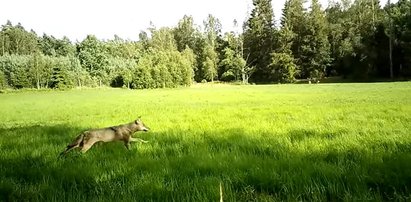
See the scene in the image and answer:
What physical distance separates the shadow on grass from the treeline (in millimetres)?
64772

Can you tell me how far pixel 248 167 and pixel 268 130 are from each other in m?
4.69

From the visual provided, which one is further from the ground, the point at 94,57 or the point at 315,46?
the point at 94,57

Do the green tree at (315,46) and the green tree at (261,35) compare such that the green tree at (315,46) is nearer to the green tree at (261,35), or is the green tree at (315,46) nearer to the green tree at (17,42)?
the green tree at (261,35)

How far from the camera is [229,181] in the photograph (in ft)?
17.3

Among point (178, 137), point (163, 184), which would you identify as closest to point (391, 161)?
point (163, 184)

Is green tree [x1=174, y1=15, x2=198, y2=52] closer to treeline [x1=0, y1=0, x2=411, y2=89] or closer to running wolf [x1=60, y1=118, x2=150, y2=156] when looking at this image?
treeline [x1=0, y1=0, x2=411, y2=89]

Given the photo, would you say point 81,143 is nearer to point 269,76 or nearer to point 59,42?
Answer: point 269,76

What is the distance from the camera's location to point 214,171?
19.8 ft

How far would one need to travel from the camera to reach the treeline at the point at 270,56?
227 feet

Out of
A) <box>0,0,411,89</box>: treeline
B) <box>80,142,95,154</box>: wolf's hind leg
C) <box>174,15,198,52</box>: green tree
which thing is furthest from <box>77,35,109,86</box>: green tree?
<box>80,142,95,154</box>: wolf's hind leg

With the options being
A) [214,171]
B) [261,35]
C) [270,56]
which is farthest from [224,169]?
[261,35]

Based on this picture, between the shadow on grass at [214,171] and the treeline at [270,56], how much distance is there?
64.8m

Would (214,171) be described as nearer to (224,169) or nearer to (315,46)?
(224,169)

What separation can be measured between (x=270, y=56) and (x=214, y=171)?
85.3 m
